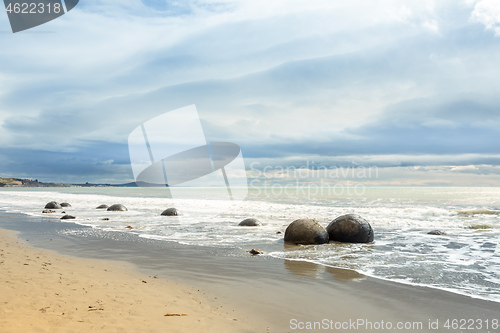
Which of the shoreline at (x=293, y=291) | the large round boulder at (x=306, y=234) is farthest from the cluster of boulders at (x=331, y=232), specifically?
the shoreline at (x=293, y=291)

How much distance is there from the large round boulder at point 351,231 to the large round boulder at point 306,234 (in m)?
0.65

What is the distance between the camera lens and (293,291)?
19.4 feet

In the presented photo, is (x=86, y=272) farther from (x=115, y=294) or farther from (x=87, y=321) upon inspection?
(x=87, y=321)

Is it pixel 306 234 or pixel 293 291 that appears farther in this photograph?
pixel 306 234

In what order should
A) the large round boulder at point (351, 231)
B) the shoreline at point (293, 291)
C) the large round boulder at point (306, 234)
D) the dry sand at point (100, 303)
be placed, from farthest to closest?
the large round boulder at point (351, 231) < the large round boulder at point (306, 234) < the shoreline at point (293, 291) < the dry sand at point (100, 303)

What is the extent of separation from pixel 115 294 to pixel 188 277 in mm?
1762

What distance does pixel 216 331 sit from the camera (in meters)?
4.06

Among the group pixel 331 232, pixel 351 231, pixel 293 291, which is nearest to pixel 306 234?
pixel 331 232

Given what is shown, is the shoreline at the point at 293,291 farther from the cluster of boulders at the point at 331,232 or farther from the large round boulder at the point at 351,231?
the large round boulder at the point at 351,231

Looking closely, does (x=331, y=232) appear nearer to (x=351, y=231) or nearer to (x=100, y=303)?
(x=351, y=231)

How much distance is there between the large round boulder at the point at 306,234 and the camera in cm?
1134

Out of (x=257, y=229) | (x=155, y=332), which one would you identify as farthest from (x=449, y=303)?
(x=257, y=229)

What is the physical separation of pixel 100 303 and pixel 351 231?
9062 millimetres

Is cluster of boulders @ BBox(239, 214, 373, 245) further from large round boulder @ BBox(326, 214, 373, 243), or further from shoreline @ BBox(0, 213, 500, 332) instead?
shoreline @ BBox(0, 213, 500, 332)
